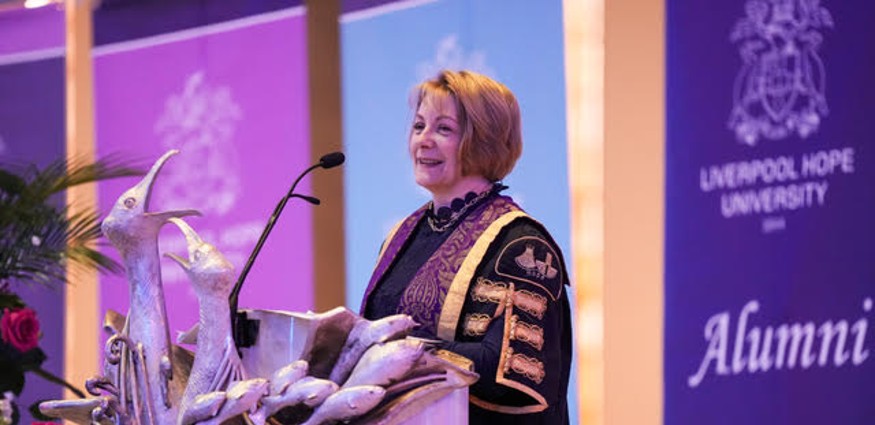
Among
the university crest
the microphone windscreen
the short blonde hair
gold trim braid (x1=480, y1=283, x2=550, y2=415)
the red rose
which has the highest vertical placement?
the university crest

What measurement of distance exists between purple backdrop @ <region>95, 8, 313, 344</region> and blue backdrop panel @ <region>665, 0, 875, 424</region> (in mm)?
2033

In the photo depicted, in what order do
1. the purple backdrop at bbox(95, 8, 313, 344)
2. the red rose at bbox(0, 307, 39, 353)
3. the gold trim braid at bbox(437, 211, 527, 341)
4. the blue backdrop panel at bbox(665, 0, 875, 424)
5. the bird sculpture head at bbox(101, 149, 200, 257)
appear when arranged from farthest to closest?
1. the purple backdrop at bbox(95, 8, 313, 344)
2. the blue backdrop panel at bbox(665, 0, 875, 424)
3. the red rose at bbox(0, 307, 39, 353)
4. the gold trim braid at bbox(437, 211, 527, 341)
5. the bird sculpture head at bbox(101, 149, 200, 257)

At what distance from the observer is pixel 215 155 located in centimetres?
653

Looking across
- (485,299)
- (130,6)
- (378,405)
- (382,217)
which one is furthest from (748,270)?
(130,6)

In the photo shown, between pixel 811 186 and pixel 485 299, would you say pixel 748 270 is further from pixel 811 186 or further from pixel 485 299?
pixel 485 299

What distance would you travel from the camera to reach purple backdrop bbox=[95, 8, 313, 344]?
6156 millimetres

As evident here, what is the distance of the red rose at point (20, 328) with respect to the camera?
3846mm

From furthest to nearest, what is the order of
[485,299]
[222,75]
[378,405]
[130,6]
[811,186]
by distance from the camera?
[130,6]
[222,75]
[811,186]
[485,299]
[378,405]

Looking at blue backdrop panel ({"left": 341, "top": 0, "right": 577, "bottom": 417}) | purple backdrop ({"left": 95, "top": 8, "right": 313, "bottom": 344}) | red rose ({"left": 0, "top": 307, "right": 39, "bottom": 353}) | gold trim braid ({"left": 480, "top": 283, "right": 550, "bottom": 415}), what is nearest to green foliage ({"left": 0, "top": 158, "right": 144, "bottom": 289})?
red rose ({"left": 0, "top": 307, "right": 39, "bottom": 353})

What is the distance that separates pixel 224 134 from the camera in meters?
6.50

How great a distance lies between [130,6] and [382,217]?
2368 millimetres

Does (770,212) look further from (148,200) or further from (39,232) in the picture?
(148,200)

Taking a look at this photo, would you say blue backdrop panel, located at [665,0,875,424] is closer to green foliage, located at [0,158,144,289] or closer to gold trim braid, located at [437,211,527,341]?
green foliage, located at [0,158,144,289]

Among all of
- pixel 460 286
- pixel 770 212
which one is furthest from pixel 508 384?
pixel 770 212
